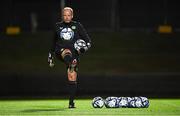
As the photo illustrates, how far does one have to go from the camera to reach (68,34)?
568 inches

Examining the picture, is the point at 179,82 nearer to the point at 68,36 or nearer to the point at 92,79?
the point at 92,79

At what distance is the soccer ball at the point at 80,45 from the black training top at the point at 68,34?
77 millimetres

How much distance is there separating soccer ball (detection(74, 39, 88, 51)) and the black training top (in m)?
0.08

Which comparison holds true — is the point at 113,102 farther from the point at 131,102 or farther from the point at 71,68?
the point at 71,68

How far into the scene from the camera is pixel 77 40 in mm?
14453

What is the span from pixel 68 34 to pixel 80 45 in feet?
1.19

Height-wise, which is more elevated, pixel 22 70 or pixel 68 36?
pixel 68 36

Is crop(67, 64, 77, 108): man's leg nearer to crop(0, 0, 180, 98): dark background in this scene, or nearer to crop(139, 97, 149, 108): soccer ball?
crop(139, 97, 149, 108): soccer ball

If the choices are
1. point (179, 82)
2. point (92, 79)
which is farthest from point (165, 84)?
A: point (92, 79)

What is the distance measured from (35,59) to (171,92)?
Result: 5500mm

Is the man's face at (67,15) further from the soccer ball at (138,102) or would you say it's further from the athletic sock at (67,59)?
the soccer ball at (138,102)

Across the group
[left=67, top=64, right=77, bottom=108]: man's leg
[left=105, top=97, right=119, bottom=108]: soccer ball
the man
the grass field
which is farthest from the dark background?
[left=105, top=97, right=119, bottom=108]: soccer ball

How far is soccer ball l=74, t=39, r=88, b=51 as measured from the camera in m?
14.3

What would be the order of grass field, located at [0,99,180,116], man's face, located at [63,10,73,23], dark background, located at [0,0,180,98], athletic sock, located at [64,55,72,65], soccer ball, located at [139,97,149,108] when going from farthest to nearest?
dark background, located at [0,0,180,98] < man's face, located at [63,10,73,23] < athletic sock, located at [64,55,72,65] < soccer ball, located at [139,97,149,108] < grass field, located at [0,99,180,116]
